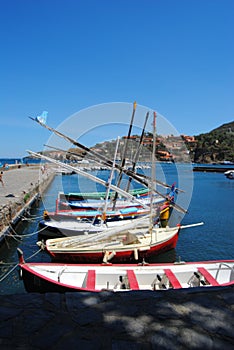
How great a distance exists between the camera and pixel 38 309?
8.59 ft

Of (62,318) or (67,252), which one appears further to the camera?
(67,252)

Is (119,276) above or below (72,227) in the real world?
below

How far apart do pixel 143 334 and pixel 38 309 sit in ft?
3.44

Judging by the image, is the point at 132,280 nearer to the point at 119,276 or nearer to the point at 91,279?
the point at 119,276

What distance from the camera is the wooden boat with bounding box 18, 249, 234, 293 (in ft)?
28.4

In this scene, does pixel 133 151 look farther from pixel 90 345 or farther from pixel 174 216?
pixel 90 345

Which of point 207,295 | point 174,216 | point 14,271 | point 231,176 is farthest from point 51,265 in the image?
point 231,176

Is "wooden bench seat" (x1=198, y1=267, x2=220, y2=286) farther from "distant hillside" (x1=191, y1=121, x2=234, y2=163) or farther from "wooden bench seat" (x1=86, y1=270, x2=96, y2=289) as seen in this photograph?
"distant hillside" (x1=191, y1=121, x2=234, y2=163)

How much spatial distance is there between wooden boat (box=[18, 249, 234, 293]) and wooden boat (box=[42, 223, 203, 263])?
5.93ft

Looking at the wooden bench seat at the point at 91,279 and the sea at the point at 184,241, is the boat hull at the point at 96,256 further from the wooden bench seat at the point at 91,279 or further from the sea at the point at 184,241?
the wooden bench seat at the point at 91,279

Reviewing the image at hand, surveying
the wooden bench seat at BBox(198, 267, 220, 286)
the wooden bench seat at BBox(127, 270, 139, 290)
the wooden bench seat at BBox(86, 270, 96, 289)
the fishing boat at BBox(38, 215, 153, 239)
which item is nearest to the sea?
the fishing boat at BBox(38, 215, 153, 239)

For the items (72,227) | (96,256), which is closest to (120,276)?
(96,256)

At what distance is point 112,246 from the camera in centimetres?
1216

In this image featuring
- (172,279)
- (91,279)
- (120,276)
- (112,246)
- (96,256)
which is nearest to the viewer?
(172,279)
